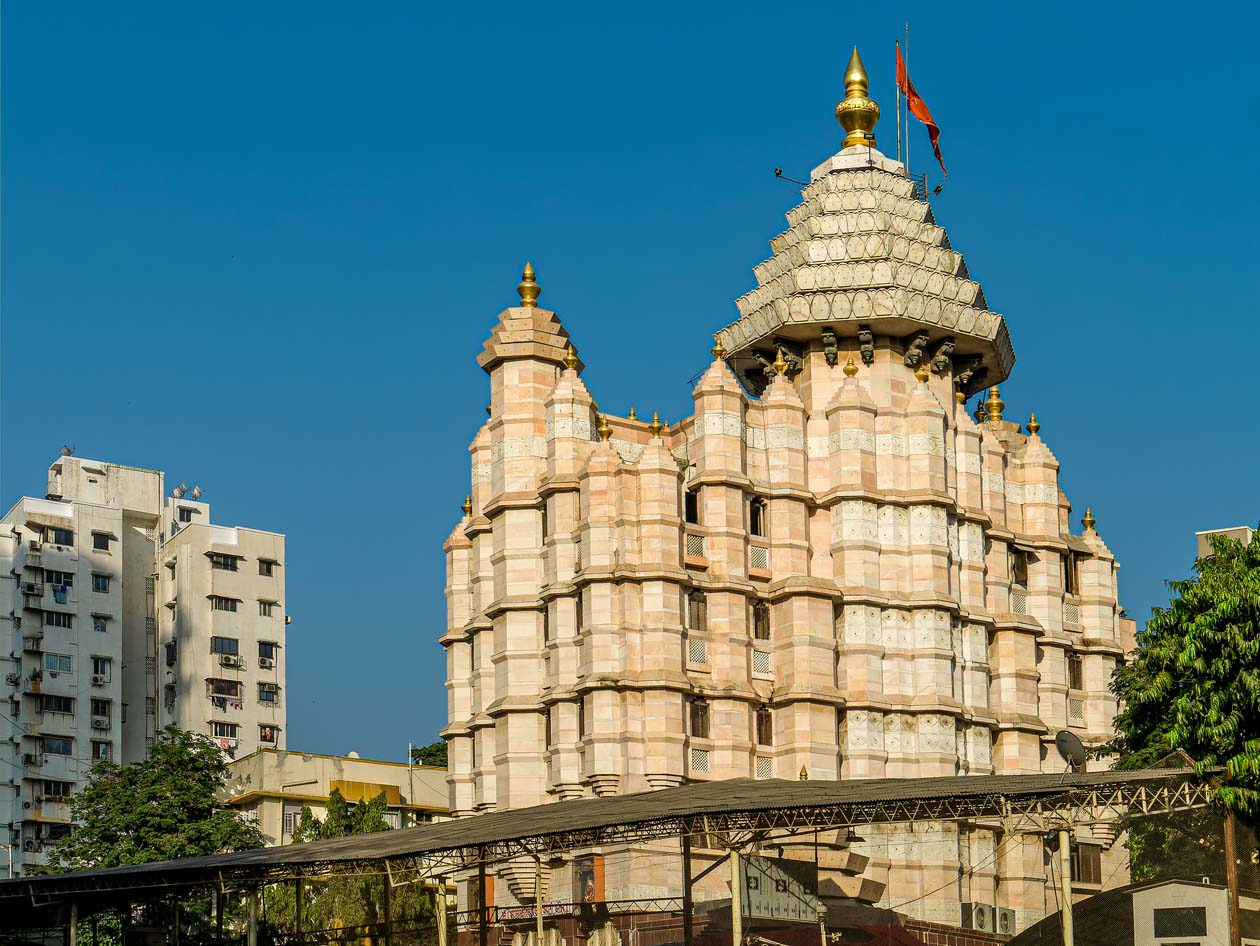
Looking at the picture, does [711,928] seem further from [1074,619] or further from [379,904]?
[1074,619]

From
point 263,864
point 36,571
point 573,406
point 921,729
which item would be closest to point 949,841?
point 921,729

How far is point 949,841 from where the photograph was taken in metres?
63.8

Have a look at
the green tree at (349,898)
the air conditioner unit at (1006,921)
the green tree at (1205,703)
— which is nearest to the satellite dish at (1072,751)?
the green tree at (1205,703)

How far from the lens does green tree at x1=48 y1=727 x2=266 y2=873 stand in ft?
226

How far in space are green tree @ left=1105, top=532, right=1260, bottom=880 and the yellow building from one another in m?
36.8

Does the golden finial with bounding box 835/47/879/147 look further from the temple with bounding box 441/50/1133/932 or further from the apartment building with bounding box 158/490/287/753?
the apartment building with bounding box 158/490/287/753

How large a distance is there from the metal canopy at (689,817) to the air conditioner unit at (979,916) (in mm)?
15768

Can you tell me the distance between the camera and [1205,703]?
1993 inches

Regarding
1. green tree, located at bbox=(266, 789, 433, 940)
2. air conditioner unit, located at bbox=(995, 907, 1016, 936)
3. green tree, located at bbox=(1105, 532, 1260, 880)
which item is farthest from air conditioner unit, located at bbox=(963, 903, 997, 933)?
green tree, located at bbox=(266, 789, 433, 940)

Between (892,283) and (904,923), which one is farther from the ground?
(892,283)

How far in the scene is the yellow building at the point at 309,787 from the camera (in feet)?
282

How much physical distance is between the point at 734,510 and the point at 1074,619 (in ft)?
49.8

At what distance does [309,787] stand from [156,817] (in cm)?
1705

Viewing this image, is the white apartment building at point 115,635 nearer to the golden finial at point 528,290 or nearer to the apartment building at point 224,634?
the apartment building at point 224,634
